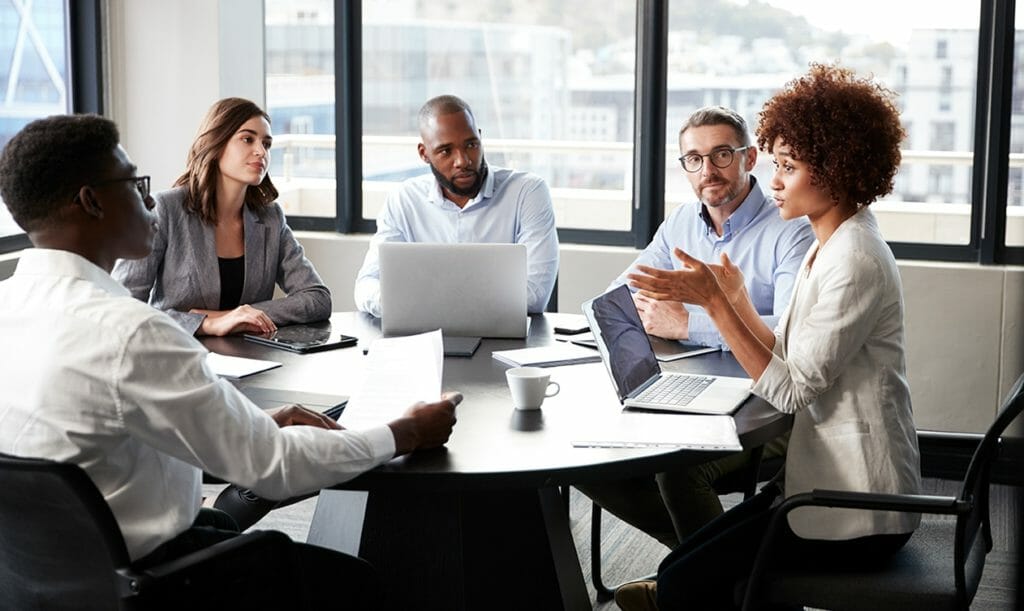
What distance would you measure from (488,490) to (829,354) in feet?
2.16

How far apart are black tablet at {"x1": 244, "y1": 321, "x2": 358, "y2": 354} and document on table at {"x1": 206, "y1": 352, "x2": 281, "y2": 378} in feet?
0.49

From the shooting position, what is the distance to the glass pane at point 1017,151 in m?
4.14

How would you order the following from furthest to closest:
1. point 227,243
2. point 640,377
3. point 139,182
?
point 227,243
point 640,377
point 139,182

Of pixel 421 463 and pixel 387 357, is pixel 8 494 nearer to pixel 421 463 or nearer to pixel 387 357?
pixel 421 463

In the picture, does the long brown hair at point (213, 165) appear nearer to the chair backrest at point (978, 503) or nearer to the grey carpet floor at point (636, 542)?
the grey carpet floor at point (636, 542)

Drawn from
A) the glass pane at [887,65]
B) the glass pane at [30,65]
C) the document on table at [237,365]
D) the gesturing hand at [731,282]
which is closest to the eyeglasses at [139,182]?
the document on table at [237,365]

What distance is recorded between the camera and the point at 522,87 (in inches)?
193

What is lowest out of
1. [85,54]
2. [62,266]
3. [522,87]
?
[62,266]

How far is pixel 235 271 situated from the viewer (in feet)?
10.7

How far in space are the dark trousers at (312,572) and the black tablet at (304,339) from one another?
2.24ft

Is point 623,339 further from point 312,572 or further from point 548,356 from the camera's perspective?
point 312,572

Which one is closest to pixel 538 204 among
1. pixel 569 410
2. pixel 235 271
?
pixel 235 271

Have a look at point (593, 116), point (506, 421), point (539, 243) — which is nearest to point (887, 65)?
point (593, 116)

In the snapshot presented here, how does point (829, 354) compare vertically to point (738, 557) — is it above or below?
above
